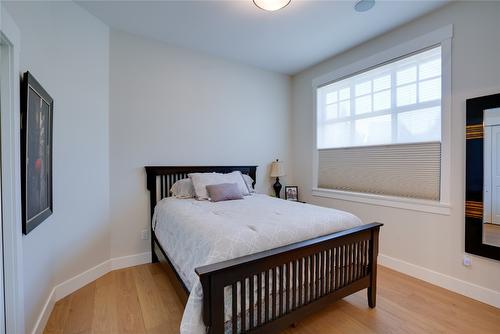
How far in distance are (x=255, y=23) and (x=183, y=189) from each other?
6.62 ft

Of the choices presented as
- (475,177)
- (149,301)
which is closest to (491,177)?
(475,177)

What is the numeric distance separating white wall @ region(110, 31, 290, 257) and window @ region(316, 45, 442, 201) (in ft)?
3.24

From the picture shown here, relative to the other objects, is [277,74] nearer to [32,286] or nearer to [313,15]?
[313,15]

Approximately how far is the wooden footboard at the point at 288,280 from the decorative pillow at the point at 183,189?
5.18ft

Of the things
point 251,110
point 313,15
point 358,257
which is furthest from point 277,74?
point 358,257

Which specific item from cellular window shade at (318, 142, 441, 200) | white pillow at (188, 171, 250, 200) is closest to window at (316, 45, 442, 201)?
cellular window shade at (318, 142, 441, 200)

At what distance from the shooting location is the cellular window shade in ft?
7.79

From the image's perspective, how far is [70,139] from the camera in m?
2.15

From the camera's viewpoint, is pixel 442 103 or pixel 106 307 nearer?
pixel 106 307

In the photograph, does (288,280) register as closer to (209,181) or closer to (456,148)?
(209,181)

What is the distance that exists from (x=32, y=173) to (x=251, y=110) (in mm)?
2733

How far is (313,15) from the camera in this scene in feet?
7.82

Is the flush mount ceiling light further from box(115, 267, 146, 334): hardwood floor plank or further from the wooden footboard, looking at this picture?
box(115, 267, 146, 334): hardwood floor plank

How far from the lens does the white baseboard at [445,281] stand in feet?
6.51
